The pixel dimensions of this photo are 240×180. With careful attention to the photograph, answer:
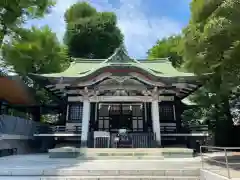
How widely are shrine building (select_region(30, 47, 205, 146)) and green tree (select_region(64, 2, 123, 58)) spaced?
13.7 meters

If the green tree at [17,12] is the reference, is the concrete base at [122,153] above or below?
below

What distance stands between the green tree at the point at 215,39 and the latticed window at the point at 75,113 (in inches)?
345

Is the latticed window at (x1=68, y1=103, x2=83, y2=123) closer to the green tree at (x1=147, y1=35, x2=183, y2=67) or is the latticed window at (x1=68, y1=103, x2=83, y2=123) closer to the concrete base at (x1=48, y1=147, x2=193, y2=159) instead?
the concrete base at (x1=48, y1=147, x2=193, y2=159)

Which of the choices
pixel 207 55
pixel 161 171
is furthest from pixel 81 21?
pixel 161 171

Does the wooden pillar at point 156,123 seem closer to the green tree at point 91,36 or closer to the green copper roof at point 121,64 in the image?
the green copper roof at point 121,64

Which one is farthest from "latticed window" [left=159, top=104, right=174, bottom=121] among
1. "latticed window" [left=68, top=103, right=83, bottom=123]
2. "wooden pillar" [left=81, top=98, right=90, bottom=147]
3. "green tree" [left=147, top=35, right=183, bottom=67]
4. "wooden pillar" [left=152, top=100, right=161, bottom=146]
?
"green tree" [left=147, top=35, right=183, bottom=67]

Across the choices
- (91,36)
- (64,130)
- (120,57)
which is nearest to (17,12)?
(120,57)

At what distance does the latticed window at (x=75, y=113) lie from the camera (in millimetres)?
16844

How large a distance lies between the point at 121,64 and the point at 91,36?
18.6m

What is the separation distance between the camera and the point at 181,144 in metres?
15.9

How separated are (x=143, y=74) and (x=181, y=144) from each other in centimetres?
510

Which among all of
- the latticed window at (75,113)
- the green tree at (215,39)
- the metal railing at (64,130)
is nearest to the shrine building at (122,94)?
the latticed window at (75,113)

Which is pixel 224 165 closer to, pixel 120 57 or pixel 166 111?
pixel 166 111

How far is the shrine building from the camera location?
1471 centimetres
